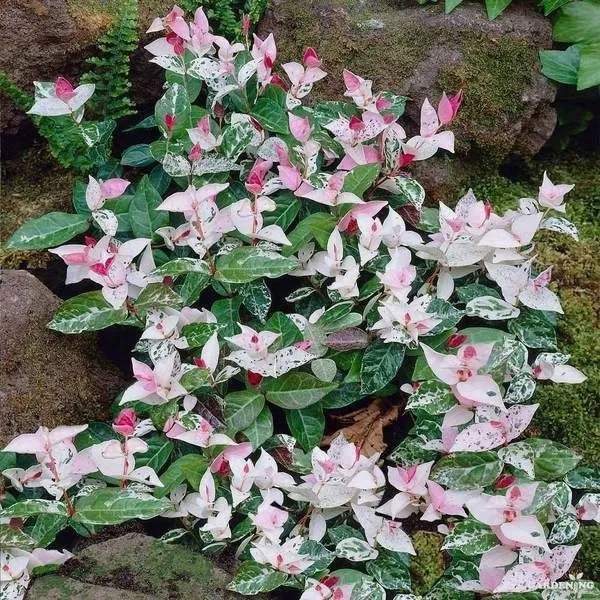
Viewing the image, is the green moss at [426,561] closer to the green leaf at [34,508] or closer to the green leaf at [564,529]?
the green leaf at [564,529]

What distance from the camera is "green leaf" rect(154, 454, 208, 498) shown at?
212 cm

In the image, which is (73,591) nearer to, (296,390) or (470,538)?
(296,390)

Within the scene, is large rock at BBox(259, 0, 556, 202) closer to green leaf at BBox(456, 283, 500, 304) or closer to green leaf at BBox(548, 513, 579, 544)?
green leaf at BBox(456, 283, 500, 304)

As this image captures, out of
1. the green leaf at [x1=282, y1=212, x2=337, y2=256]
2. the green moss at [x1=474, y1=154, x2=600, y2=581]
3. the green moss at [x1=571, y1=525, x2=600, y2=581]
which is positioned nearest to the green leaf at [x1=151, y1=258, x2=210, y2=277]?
the green leaf at [x1=282, y1=212, x2=337, y2=256]

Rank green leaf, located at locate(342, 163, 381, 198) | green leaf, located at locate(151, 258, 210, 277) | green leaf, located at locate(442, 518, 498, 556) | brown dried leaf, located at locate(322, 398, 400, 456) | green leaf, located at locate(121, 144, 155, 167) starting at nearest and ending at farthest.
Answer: green leaf, located at locate(442, 518, 498, 556), green leaf, located at locate(151, 258, 210, 277), brown dried leaf, located at locate(322, 398, 400, 456), green leaf, located at locate(342, 163, 381, 198), green leaf, located at locate(121, 144, 155, 167)

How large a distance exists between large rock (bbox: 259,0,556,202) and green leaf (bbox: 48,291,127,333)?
43.9 inches

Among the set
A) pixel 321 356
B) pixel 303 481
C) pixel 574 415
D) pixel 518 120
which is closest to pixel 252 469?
pixel 303 481

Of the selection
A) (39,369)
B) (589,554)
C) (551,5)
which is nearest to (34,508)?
(39,369)

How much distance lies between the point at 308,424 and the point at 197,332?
398mm

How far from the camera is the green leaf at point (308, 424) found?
2305mm

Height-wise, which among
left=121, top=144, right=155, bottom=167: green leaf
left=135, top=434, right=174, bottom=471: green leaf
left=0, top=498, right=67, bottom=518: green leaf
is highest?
left=121, top=144, right=155, bottom=167: green leaf

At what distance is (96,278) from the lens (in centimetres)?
225

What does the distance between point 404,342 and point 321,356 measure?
0.24 m

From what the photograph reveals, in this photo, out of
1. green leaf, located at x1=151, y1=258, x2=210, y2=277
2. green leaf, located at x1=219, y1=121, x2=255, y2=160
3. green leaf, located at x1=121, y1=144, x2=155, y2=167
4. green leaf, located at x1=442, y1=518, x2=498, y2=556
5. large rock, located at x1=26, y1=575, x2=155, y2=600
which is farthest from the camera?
green leaf, located at x1=121, y1=144, x2=155, y2=167
